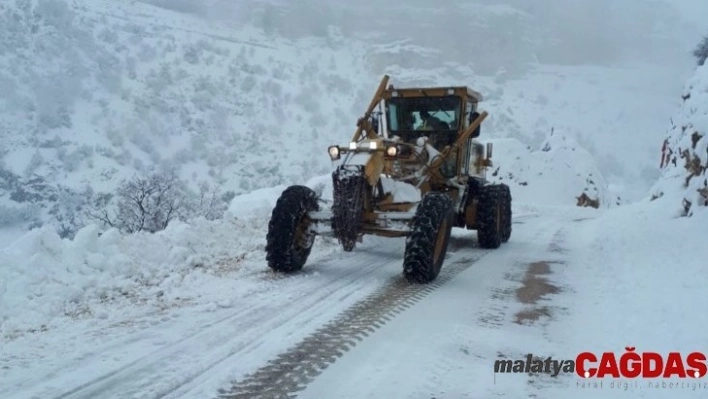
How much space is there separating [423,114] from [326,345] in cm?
586

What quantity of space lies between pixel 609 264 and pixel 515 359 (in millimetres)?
4209

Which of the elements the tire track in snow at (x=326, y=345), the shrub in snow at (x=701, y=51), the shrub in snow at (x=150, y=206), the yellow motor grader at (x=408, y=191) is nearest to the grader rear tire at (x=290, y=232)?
the yellow motor grader at (x=408, y=191)

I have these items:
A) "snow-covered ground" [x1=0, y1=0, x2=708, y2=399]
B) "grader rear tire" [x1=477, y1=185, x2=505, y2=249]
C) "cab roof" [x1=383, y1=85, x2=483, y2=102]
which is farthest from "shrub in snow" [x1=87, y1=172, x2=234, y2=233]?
"grader rear tire" [x1=477, y1=185, x2=505, y2=249]

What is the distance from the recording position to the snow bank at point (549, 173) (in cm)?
2845

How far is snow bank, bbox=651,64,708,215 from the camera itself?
9.45 metres

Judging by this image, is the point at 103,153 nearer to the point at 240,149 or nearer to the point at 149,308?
the point at 240,149

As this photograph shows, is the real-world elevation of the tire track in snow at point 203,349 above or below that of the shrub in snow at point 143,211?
above

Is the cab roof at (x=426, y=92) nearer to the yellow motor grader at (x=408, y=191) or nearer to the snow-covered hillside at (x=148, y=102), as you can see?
the yellow motor grader at (x=408, y=191)

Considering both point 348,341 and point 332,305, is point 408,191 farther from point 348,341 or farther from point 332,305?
point 348,341

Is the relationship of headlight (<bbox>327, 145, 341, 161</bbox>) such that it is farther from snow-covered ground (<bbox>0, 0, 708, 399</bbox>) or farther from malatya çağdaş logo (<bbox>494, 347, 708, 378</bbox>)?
malatya çağdaş logo (<bbox>494, 347, 708, 378</bbox>)

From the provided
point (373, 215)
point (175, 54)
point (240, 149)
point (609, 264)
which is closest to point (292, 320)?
point (373, 215)

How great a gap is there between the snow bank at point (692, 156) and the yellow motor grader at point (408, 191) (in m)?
2.93

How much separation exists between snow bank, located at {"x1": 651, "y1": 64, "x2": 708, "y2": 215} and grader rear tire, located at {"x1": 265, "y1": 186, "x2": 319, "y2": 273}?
6343 mm

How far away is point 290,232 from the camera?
6492mm
